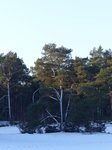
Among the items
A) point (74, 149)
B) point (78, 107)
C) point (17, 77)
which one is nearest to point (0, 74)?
point (17, 77)

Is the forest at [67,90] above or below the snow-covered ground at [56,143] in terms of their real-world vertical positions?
above

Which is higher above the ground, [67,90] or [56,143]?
[67,90]

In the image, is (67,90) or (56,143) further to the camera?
(67,90)

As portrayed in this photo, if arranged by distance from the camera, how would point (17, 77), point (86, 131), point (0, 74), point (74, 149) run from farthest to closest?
point (17, 77)
point (0, 74)
point (86, 131)
point (74, 149)

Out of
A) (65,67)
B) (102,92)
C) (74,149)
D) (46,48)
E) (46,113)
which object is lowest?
(74,149)

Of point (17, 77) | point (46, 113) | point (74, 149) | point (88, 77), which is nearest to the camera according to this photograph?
point (74, 149)

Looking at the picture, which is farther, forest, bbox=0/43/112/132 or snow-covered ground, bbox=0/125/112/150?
forest, bbox=0/43/112/132

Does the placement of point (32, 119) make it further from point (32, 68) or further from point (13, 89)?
point (13, 89)

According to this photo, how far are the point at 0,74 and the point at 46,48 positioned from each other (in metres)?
10.7

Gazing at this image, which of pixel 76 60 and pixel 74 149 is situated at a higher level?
pixel 76 60

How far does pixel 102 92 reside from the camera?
36.2 m

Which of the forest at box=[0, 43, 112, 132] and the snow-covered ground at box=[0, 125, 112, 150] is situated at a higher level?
the forest at box=[0, 43, 112, 132]

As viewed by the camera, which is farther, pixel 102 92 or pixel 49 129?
pixel 102 92

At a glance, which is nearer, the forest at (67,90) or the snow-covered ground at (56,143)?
the snow-covered ground at (56,143)
